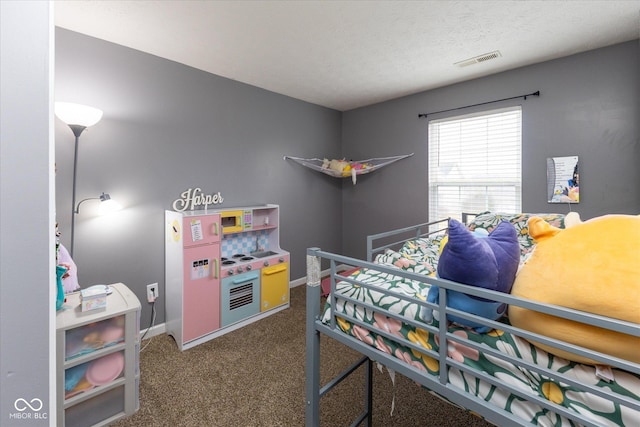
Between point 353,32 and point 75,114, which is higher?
point 353,32

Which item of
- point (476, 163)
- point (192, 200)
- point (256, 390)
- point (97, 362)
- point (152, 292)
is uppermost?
point (476, 163)

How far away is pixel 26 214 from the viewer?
1.72 ft

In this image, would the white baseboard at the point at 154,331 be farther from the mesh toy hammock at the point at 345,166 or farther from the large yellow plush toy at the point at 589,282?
the large yellow plush toy at the point at 589,282

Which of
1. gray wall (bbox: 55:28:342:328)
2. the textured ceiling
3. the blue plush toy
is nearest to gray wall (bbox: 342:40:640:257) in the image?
the textured ceiling

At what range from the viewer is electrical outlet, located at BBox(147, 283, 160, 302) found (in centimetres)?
245

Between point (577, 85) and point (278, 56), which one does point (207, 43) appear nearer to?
point (278, 56)

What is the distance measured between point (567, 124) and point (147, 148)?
3.71m

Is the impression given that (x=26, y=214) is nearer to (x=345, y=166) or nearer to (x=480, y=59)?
(x=480, y=59)

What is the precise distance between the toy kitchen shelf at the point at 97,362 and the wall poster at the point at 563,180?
135 inches

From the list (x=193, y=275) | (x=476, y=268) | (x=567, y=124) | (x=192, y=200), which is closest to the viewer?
(x=476, y=268)

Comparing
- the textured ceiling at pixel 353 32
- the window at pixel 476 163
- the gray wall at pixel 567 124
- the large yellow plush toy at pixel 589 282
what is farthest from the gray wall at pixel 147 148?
the large yellow plush toy at pixel 589 282

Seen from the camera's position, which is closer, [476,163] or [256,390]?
[256,390]

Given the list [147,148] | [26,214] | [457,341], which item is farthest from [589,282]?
[147,148]

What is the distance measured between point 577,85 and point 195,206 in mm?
3619
